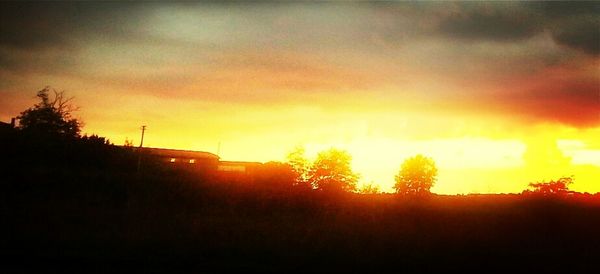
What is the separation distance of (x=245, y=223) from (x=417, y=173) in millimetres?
65635

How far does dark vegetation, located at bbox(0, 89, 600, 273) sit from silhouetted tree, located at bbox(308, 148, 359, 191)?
882cm

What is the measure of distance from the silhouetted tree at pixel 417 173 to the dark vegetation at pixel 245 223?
4780 cm

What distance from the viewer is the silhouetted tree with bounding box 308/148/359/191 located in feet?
156

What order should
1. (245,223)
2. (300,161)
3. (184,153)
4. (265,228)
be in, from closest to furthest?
1. (265,228)
2. (245,223)
3. (300,161)
4. (184,153)

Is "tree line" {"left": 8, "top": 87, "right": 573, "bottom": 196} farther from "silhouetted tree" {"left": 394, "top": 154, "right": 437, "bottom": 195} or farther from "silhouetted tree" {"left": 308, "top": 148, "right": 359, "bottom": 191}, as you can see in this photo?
"silhouetted tree" {"left": 394, "top": 154, "right": 437, "bottom": 195}

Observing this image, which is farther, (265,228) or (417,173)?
(417,173)

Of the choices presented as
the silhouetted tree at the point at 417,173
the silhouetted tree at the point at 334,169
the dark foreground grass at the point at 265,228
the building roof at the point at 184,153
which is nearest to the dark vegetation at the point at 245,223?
the dark foreground grass at the point at 265,228

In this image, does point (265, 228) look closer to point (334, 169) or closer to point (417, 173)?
point (334, 169)

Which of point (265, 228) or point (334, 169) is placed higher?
point (334, 169)

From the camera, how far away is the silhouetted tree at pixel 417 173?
82.6 m

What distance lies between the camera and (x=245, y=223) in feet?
76.1

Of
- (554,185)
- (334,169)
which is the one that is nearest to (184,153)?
(334,169)

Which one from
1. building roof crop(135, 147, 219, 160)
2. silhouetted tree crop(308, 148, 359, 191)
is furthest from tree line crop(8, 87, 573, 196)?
building roof crop(135, 147, 219, 160)

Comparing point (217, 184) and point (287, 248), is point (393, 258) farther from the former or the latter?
point (217, 184)
